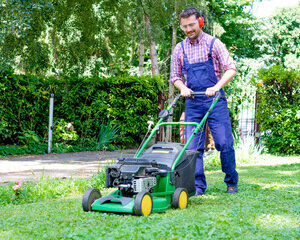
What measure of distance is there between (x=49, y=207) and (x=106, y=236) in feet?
4.14

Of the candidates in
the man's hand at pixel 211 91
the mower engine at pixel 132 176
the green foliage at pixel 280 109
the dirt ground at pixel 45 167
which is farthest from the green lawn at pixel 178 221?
the green foliage at pixel 280 109

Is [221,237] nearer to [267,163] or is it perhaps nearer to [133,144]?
[267,163]

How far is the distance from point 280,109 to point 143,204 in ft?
25.2

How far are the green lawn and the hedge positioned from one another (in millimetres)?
5711

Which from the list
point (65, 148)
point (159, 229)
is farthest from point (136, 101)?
point (159, 229)

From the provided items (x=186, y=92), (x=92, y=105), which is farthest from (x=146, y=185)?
(x=92, y=105)

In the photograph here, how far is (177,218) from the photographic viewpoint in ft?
10.8

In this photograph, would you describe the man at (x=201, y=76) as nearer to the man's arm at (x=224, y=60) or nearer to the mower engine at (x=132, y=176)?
the man's arm at (x=224, y=60)

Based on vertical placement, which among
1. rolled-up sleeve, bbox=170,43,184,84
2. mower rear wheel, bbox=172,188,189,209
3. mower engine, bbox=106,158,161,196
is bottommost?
mower rear wheel, bbox=172,188,189,209

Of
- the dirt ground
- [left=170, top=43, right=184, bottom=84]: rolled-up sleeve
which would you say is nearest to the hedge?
the dirt ground

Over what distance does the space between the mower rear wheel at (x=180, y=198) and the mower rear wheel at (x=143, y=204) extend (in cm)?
36

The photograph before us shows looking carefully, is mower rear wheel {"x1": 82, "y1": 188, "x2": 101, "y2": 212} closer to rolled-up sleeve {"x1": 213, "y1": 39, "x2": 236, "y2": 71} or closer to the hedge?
rolled-up sleeve {"x1": 213, "y1": 39, "x2": 236, "y2": 71}

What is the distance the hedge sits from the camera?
9.68 m

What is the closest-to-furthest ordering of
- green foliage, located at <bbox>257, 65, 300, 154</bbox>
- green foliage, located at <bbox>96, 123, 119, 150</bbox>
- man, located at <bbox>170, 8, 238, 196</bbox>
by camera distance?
man, located at <bbox>170, 8, 238, 196</bbox>, green foliage, located at <bbox>257, 65, 300, 154</bbox>, green foliage, located at <bbox>96, 123, 119, 150</bbox>
